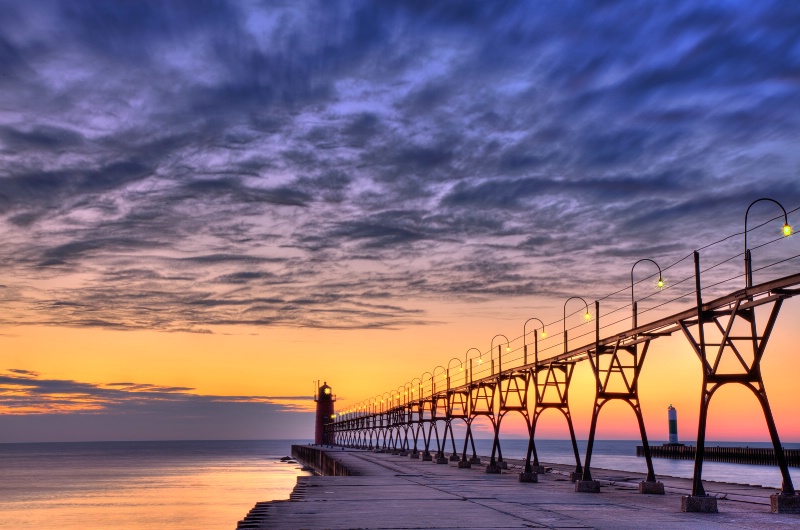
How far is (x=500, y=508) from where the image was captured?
25438mm

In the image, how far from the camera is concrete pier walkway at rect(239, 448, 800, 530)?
2083 cm

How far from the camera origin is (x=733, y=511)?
24.6m

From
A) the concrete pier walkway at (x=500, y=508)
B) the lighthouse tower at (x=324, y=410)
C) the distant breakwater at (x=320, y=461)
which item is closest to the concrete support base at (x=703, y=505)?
the concrete pier walkway at (x=500, y=508)

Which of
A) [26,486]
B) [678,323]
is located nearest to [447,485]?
[678,323]

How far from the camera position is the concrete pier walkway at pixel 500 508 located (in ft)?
68.3

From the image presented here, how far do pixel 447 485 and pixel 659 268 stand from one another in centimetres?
1355

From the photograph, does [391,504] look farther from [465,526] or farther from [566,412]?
[566,412]

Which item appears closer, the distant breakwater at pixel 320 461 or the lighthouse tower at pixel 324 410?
the distant breakwater at pixel 320 461

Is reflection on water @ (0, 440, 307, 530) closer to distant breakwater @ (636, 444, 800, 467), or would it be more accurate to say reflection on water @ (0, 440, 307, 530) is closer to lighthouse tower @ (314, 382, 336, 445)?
lighthouse tower @ (314, 382, 336, 445)

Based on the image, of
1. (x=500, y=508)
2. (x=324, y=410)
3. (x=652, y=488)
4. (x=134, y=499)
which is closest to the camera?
(x=500, y=508)

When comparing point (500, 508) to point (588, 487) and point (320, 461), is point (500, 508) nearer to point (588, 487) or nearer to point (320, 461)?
point (588, 487)

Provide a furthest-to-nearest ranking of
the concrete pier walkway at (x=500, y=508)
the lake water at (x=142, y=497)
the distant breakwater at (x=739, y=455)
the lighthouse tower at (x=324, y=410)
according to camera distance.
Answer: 1. the lighthouse tower at (x=324, y=410)
2. the distant breakwater at (x=739, y=455)
3. the lake water at (x=142, y=497)
4. the concrete pier walkway at (x=500, y=508)

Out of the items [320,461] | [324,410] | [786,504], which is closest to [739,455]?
[320,461]

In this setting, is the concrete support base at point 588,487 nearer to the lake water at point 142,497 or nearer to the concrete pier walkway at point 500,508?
the concrete pier walkway at point 500,508
